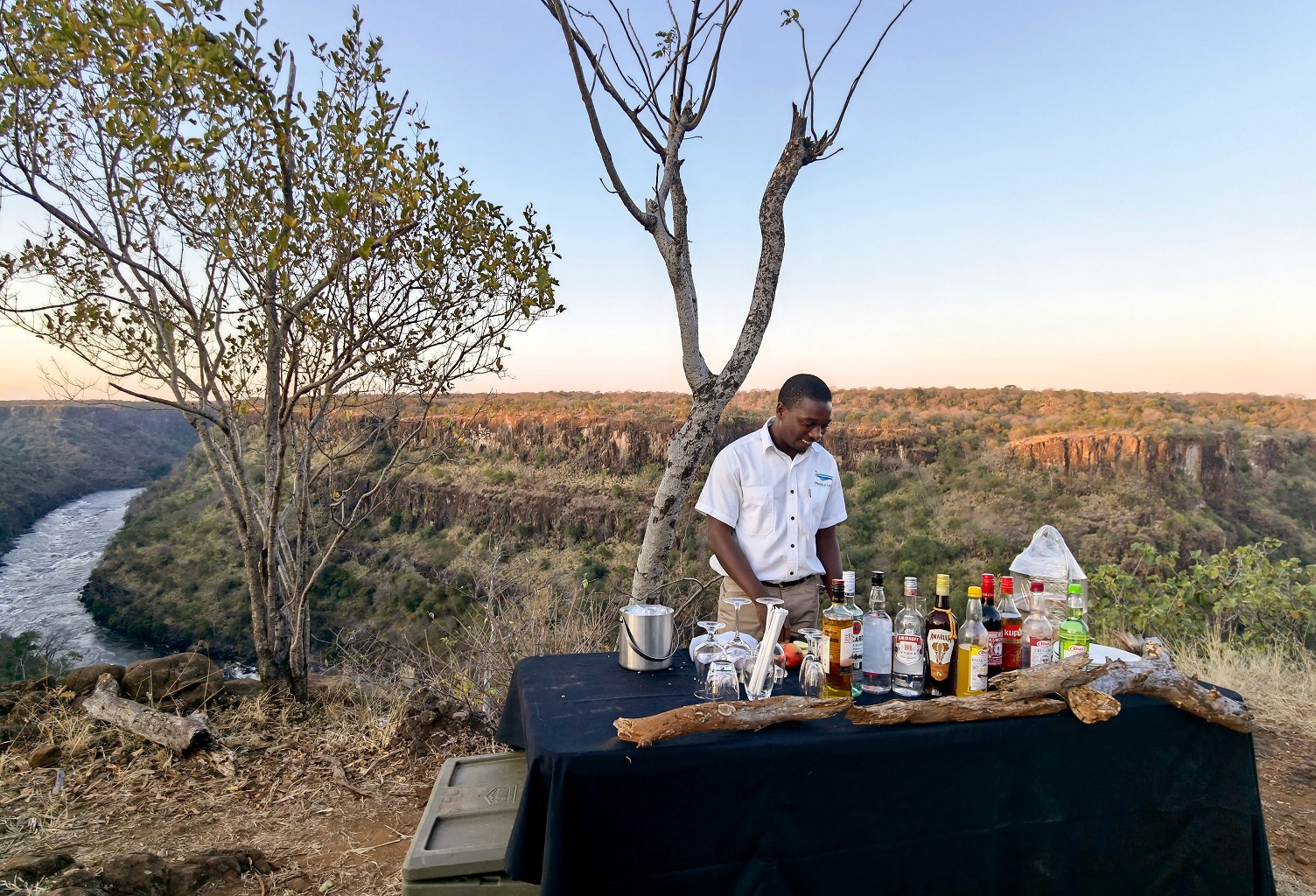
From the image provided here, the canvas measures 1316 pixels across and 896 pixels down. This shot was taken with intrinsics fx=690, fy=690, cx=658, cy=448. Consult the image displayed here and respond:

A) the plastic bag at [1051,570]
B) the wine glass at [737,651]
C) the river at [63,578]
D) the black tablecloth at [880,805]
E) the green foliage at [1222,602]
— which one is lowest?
the river at [63,578]

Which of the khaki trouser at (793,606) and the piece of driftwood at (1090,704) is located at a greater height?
the piece of driftwood at (1090,704)

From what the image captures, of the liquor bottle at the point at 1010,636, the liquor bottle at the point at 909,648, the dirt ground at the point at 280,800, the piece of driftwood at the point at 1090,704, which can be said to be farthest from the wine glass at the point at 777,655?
the dirt ground at the point at 280,800

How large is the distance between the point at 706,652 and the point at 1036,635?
1041 millimetres

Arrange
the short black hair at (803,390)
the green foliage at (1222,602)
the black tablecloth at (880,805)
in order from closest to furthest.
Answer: the black tablecloth at (880,805) < the short black hair at (803,390) < the green foliage at (1222,602)

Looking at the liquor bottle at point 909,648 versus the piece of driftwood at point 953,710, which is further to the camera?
the liquor bottle at point 909,648

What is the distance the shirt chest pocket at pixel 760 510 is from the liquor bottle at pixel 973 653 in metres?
1.12

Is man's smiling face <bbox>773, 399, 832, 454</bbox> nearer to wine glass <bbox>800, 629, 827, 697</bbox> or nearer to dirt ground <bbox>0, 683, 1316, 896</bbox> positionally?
wine glass <bbox>800, 629, 827, 697</bbox>

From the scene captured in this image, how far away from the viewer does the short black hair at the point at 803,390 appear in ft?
9.50

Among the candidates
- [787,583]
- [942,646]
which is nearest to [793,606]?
[787,583]

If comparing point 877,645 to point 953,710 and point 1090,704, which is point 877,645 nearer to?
point 953,710

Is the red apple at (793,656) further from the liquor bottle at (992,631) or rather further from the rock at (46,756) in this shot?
the rock at (46,756)

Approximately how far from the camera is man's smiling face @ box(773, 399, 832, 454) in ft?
9.46

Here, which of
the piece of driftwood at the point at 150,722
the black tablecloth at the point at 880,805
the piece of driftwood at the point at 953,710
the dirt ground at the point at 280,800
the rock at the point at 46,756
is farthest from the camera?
the piece of driftwood at the point at 150,722

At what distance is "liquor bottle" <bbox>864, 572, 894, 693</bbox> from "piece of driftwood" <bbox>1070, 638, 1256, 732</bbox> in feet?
1.79
